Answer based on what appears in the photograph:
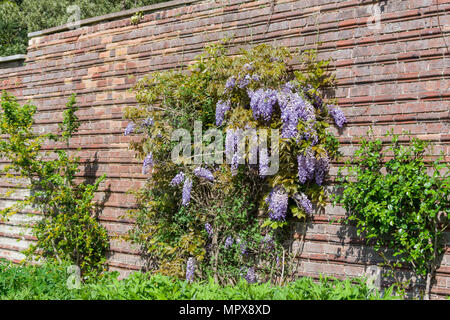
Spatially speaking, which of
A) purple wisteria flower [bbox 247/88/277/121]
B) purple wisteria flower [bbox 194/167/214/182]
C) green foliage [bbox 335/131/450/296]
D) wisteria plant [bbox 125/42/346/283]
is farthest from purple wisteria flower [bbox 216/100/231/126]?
green foliage [bbox 335/131/450/296]

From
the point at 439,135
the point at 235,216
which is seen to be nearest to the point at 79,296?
the point at 235,216

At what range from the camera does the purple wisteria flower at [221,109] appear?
4238mm

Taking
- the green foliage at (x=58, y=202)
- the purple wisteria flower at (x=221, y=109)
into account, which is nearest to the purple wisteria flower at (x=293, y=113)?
the purple wisteria flower at (x=221, y=109)

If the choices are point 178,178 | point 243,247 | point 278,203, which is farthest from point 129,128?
point 278,203

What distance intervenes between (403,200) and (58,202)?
3.77m

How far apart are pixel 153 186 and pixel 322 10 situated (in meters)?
2.44

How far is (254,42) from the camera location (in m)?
4.51

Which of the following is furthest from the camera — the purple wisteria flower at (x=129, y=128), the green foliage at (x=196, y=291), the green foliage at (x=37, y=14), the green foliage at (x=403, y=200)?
the green foliage at (x=37, y=14)

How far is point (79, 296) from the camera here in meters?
3.24

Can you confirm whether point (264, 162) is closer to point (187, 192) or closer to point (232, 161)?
point (232, 161)

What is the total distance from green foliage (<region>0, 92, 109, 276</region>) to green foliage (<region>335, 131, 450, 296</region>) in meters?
2.92

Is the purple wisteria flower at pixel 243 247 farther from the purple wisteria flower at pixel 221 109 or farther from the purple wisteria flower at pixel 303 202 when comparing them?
the purple wisteria flower at pixel 221 109

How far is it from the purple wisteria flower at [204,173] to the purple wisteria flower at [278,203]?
2.19 ft
